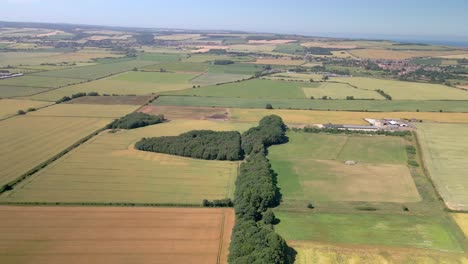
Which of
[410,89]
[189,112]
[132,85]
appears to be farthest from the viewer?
[132,85]

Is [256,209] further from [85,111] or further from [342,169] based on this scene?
[85,111]

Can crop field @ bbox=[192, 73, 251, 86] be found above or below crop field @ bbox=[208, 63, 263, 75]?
below

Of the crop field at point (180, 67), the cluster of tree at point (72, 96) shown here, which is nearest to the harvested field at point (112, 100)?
the cluster of tree at point (72, 96)

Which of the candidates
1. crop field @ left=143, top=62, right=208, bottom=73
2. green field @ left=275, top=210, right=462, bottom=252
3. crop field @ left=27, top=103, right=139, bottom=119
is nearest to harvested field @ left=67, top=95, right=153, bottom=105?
crop field @ left=27, top=103, right=139, bottom=119

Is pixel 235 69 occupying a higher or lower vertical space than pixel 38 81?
higher

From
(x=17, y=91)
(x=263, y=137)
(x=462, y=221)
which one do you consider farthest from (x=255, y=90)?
(x=462, y=221)

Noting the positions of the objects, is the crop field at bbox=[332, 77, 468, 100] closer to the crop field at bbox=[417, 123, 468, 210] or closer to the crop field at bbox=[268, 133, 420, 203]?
the crop field at bbox=[417, 123, 468, 210]
